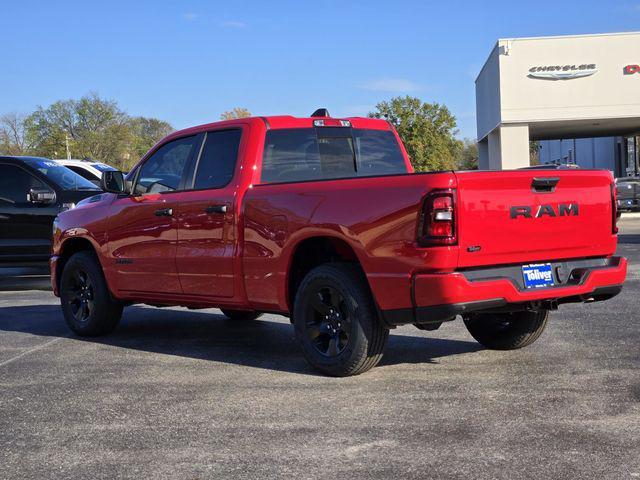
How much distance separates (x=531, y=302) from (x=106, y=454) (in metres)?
2.93

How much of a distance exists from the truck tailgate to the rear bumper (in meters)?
0.09

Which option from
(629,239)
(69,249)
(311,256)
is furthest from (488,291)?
(629,239)

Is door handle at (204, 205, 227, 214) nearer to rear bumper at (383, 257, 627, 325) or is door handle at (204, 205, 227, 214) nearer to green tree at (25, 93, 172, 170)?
rear bumper at (383, 257, 627, 325)

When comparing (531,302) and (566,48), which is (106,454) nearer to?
(531,302)

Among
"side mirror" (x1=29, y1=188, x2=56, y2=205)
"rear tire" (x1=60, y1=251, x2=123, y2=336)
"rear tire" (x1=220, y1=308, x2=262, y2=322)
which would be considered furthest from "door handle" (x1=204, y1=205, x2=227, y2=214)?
"side mirror" (x1=29, y1=188, x2=56, y2=205)

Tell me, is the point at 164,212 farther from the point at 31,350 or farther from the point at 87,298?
the point at 31,350

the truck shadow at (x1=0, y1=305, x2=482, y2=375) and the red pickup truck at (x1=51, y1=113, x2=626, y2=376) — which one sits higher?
the red pickup truck at (x1=51, y1=113, x2=626, y2=376)

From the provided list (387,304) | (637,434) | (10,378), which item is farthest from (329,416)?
(10,378)

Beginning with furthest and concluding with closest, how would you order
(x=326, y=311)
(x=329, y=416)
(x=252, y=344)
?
(x=252, y=344)
(x=326, y=311)
(x=329, y=416)

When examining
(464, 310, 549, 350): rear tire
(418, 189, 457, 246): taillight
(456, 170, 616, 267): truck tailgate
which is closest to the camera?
(418, 189, 457, 246): taillight

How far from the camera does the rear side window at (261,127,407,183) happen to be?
6977 mm

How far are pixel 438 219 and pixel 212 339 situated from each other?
3.41 m

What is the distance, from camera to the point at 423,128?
76.3 m

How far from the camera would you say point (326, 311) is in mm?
6137
